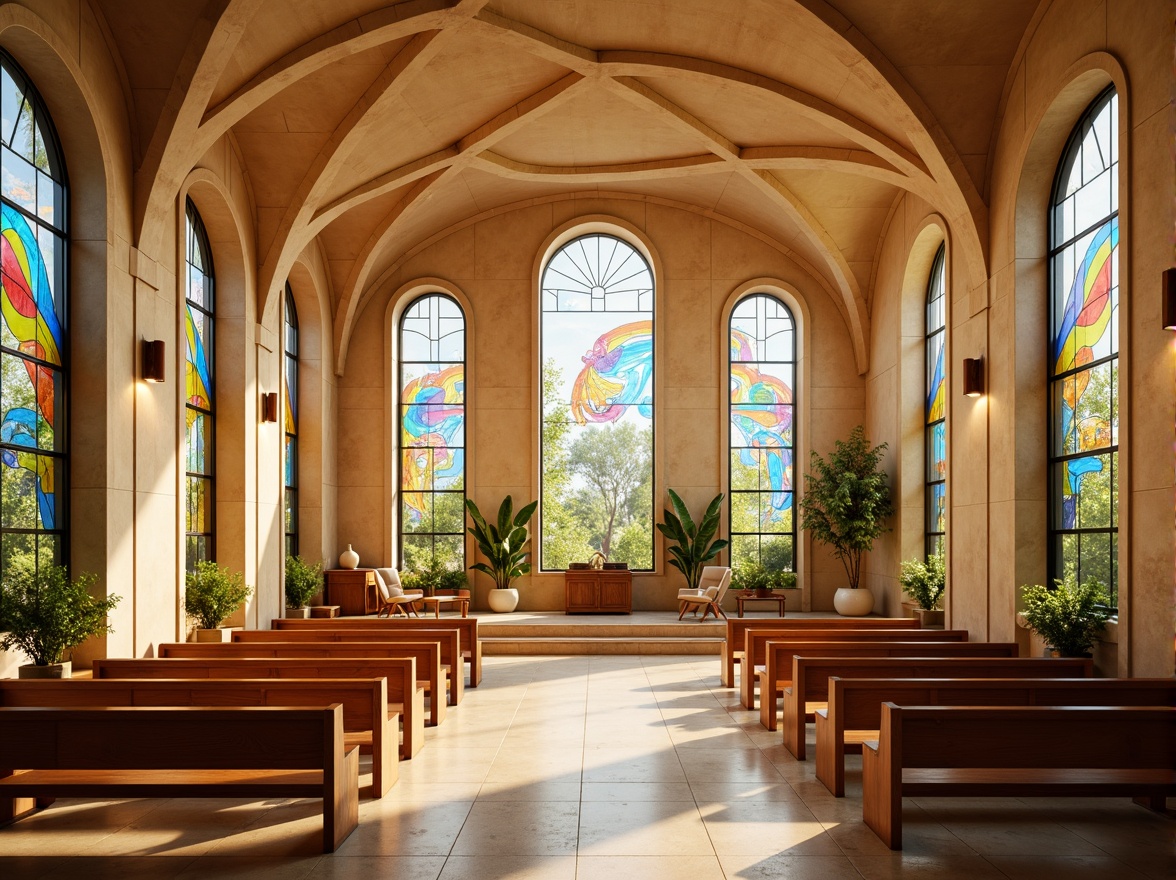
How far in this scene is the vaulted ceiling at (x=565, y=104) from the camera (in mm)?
7727

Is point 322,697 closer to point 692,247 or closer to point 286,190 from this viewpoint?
point 286,190

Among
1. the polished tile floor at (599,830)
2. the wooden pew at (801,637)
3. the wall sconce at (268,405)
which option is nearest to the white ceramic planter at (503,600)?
the wall sconce at (268,405)

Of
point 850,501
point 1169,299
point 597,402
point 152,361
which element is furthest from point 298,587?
point 1169,299

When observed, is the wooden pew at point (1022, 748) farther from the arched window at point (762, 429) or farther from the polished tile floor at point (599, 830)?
the arched window at point (762, 429)

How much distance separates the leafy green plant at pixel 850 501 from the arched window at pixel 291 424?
6.41 m

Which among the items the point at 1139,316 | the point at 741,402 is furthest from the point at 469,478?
the point at 1139,316

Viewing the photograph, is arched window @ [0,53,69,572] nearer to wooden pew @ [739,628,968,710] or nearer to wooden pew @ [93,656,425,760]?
wooden pew @ [93,656,425,760]

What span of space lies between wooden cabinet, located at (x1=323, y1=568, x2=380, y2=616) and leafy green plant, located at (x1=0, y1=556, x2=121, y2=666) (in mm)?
6375

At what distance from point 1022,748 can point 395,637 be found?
504 cm

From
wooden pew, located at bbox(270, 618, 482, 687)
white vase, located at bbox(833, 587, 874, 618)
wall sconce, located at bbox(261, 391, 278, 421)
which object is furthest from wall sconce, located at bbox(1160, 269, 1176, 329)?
wall sconce, located at bbox(261, 391, 278, 421)

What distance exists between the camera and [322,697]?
5.12 m

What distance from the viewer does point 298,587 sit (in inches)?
461

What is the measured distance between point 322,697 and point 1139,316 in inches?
209

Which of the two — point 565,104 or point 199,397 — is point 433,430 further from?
point 565,104
